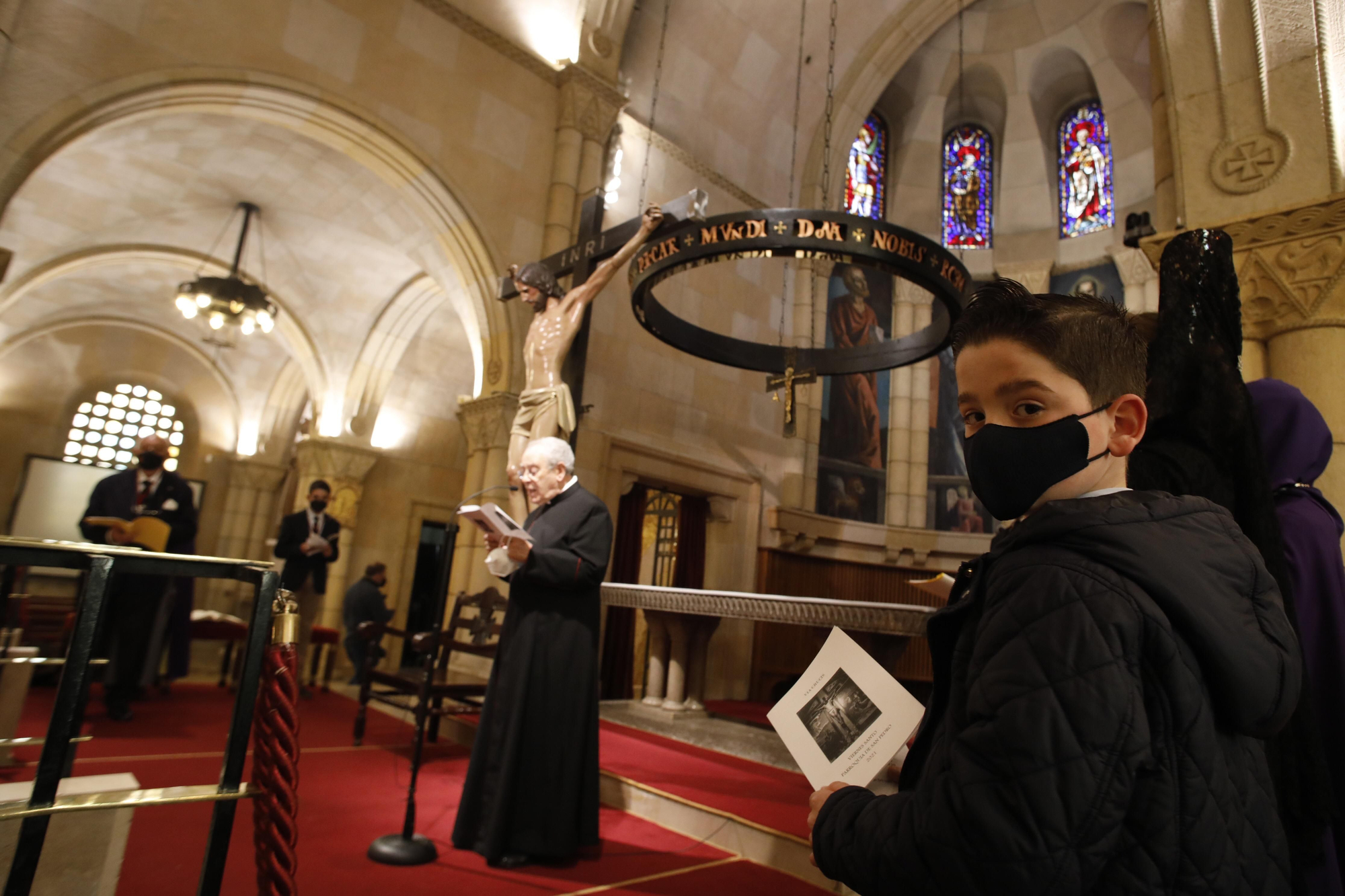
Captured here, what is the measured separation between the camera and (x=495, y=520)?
9.45ft

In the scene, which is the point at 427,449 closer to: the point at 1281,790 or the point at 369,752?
the point at 369,752

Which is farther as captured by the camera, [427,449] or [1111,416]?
[427,449]

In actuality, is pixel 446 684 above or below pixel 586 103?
below

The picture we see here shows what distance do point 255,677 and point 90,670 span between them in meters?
0.25

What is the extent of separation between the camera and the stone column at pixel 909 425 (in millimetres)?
11320

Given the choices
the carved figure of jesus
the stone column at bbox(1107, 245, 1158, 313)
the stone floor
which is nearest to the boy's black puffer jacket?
the stone floor

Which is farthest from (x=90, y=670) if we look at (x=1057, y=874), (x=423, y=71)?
(x=423, y=71)

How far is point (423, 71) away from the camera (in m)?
7.32

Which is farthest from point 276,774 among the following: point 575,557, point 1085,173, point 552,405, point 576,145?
point 1085,173

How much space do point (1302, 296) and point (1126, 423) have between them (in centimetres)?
323

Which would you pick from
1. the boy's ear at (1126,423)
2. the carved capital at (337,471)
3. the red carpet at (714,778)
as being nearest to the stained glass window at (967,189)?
the carved capital at (337,471)

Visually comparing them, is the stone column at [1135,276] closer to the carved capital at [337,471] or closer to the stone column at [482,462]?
the stone column at [482,462]

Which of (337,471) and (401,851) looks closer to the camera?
(401,851)

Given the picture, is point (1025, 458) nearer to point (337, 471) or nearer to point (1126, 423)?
point (1126, 423)
